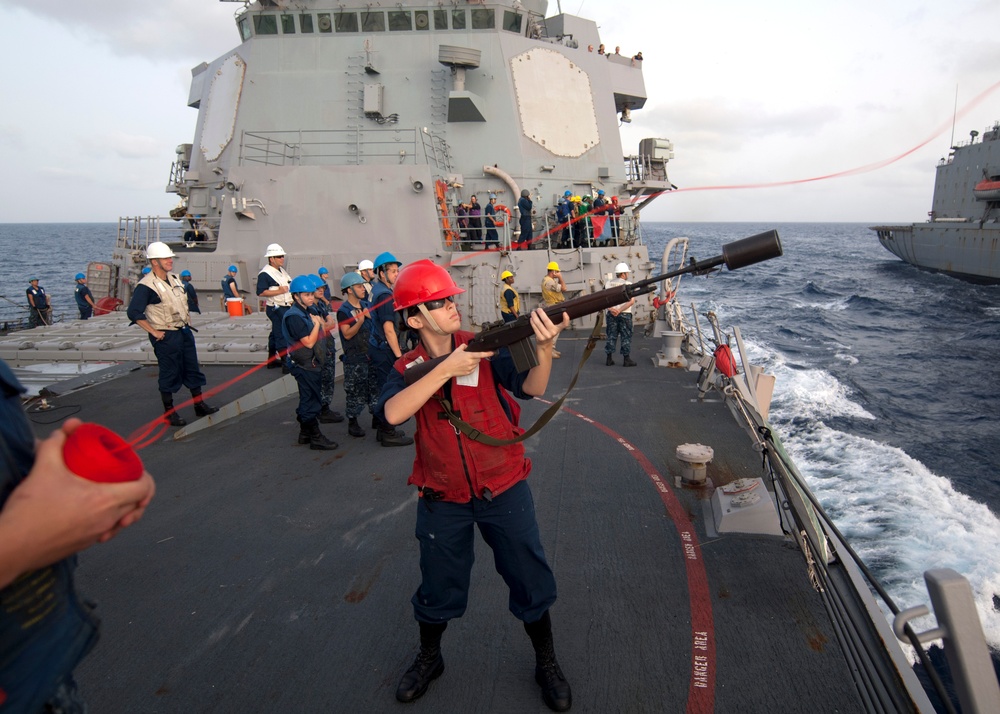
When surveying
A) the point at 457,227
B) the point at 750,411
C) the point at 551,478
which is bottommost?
the point at 551,478

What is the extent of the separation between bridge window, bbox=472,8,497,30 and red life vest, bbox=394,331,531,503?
12885 millimetres

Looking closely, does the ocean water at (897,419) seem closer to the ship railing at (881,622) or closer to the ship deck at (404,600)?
the ship deck at (404,600)

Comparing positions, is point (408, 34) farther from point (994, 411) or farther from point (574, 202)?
point (994, 411)

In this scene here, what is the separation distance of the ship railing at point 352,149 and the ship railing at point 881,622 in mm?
10227

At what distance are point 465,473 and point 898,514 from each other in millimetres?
5876

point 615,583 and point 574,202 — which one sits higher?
point 574,202

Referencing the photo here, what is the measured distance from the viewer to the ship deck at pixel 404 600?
2.59 metres

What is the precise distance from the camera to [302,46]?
1266cm

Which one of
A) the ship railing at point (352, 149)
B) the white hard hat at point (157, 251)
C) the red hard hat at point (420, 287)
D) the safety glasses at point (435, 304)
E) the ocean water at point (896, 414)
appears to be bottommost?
the ocean water at point (896, 414)

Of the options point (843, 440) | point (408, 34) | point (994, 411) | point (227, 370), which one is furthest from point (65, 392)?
point (994, 411)

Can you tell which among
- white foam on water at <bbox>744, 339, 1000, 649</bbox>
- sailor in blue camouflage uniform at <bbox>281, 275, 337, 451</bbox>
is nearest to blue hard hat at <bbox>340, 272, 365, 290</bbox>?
sailor in blue camouflage uniform at <bbox>281, 275, 337, 451</bbox>

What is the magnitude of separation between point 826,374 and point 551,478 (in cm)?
1078

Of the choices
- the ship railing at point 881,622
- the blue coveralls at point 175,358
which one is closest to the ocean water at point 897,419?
the ship railing at point 881,622

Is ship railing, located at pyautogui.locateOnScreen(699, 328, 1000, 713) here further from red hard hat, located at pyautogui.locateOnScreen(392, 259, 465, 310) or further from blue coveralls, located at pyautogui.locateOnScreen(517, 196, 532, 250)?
blue coveralls, located at pyautogui.locateOnScreen(517, 196, 532, 250)
